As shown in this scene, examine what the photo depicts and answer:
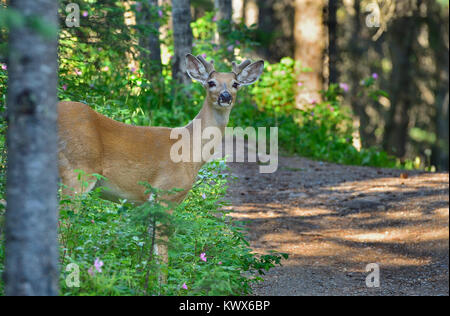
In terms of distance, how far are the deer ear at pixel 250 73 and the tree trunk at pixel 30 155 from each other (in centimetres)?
411

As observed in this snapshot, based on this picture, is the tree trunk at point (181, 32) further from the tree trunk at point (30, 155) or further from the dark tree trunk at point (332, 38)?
the tree trunk at point (30, 155)

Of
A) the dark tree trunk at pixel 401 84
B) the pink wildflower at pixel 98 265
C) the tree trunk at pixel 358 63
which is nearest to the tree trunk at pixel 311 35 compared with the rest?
the dark tree trunk at pixel 401 84

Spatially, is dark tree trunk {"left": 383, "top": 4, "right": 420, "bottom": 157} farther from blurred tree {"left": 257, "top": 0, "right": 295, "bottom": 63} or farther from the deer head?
the deer head

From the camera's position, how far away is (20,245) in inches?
151

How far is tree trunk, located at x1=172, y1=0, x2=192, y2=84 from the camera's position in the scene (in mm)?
13781

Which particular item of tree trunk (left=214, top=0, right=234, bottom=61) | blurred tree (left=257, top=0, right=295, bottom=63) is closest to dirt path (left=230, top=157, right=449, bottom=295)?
tree trunk (left=214, top=0, right=234, bottom=61)

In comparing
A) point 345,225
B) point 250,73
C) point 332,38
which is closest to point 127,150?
point 250,73

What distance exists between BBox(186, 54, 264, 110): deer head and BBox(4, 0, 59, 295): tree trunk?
3.61 metres

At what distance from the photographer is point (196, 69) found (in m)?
7.84

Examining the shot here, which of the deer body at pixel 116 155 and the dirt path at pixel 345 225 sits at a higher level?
the deer body at pixel 116 155

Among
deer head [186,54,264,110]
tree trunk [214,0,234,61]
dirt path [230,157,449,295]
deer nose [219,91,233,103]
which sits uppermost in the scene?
tree trunk [214,0,234,61]

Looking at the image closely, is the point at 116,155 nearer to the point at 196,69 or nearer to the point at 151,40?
the point at 196,69

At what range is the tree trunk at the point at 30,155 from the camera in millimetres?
3799
